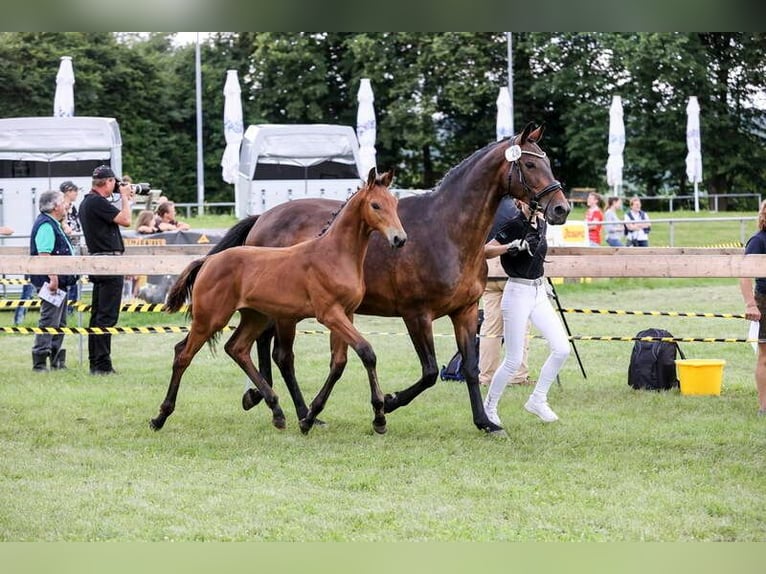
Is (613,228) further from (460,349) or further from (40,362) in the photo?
(460,349)

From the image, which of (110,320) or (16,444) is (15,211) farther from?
(16,444)

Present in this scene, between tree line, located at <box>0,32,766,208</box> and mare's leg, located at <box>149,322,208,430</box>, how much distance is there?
98.0 ft

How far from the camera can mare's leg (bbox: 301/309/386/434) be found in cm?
700

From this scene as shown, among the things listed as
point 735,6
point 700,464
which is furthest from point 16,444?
point 735,6

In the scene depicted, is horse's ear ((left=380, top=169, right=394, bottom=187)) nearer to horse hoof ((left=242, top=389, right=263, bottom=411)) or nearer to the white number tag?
the white number tag

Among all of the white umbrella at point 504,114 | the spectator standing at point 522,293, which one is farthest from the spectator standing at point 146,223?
the white umbrella at point 504,114

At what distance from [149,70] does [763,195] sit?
2722 cm

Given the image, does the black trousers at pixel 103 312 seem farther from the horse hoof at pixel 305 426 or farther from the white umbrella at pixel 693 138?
the white umbrella at pixel 693 138

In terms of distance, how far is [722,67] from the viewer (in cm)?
3462

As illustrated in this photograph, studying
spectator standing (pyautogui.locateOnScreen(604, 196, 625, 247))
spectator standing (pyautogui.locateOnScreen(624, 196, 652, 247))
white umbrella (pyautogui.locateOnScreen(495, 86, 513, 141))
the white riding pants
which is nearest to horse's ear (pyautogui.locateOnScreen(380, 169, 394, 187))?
the white riding pants

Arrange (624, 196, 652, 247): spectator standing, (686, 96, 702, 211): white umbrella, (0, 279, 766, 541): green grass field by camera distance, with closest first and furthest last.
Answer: (0, 279, 766, 541): green grass field
(624, 196, 652, 247): spectator standing
(686, 96, 702, 211): white umbrella

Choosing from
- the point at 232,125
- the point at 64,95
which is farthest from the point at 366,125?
the point at 64,95

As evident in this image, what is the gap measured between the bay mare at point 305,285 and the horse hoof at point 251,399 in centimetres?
42

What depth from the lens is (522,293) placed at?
7.42m
